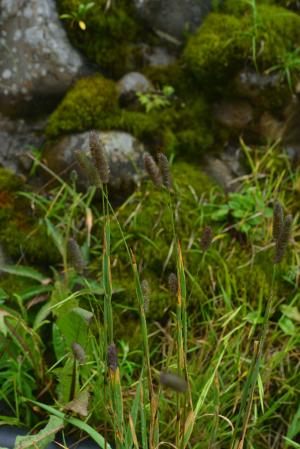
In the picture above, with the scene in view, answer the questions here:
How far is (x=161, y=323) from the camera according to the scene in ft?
7.38

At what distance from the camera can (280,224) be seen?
3.92 feet

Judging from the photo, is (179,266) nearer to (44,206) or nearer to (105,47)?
(44,206)

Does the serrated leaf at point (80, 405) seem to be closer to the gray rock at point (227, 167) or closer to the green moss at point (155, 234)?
the green moss at point (155, 234)

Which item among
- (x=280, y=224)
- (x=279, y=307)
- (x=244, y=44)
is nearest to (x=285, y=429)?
(x=279, y=307)

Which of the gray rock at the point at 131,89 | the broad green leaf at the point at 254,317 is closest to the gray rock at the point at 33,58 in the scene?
the gray rock at the point at 131,89

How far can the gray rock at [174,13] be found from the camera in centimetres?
281

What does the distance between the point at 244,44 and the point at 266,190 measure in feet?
2.17

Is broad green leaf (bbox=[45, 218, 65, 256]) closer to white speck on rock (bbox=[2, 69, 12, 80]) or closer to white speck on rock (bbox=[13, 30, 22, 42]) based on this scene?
white speck on rock (bbox=[2, 69, 12, 80])

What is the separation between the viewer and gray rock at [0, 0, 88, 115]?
265cm

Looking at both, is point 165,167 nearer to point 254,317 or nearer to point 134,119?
point 254,317

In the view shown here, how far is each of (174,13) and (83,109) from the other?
699mm

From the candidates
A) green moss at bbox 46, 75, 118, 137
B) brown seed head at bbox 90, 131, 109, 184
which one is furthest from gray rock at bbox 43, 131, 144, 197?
brown seed head at bbox 90, 131, 109, 184

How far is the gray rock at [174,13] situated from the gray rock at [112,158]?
65cm

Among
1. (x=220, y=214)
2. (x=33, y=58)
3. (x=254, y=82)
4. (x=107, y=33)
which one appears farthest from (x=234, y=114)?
(x=33, y=58)
